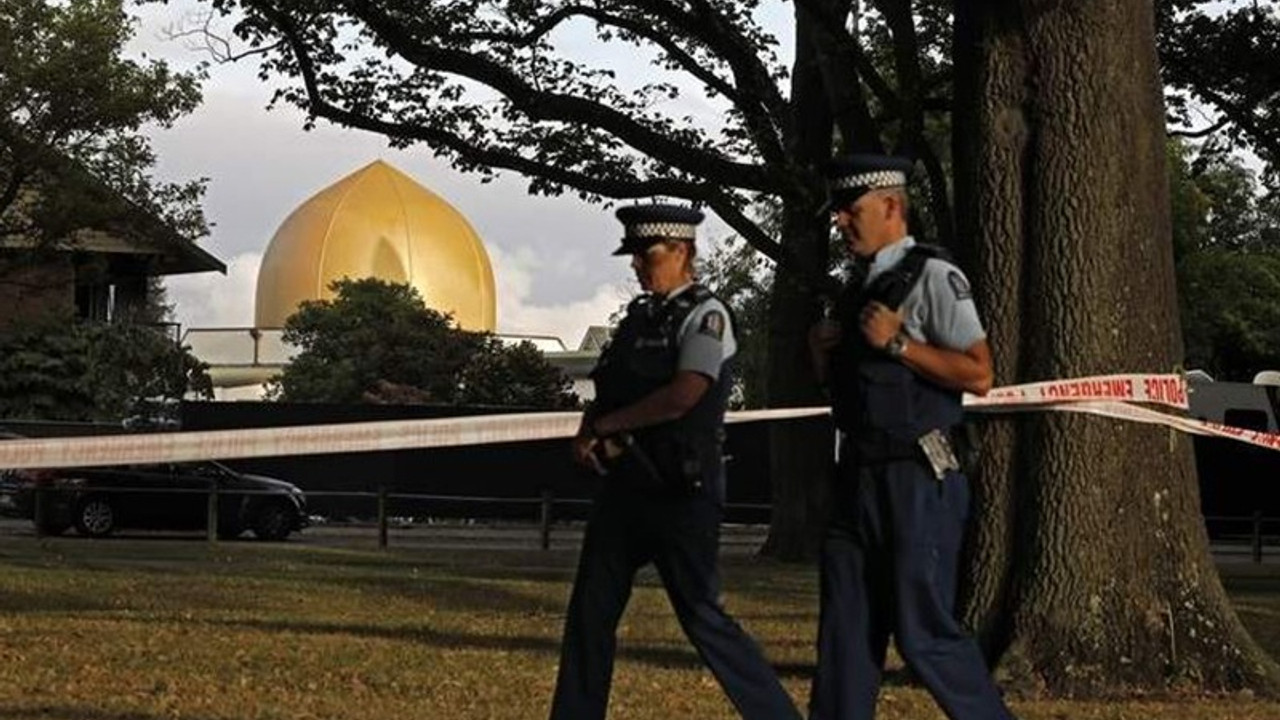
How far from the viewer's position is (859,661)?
6.70 metres

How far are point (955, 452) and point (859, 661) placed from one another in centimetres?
63

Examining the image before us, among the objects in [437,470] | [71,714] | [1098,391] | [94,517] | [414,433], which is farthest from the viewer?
[437,470]

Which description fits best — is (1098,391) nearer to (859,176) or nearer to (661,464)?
(661,464)

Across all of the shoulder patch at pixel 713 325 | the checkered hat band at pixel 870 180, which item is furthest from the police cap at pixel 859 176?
the shoulder patch at pixel 713 325

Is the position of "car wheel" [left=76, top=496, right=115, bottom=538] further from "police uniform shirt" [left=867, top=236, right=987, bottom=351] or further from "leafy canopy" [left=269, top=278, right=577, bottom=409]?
"police uniform shirt" [left=867, top=236, right=987, bottom=351]

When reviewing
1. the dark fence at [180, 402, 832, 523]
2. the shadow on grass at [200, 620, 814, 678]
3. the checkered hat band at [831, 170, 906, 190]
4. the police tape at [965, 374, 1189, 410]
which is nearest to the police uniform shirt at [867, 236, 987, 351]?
the checkered hat band at [831, 170, 906, 190]

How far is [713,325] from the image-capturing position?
7289mm

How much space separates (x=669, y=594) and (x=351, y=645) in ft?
20.5

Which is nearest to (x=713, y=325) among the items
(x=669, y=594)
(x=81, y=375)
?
(x=669, y=594)

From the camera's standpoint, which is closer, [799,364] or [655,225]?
[655,225]

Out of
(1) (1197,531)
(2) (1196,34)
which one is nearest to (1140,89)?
(1) (1197,531)

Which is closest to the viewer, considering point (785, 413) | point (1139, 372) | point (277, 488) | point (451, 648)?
point (785, 413)

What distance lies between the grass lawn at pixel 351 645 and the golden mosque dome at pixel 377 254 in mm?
80004

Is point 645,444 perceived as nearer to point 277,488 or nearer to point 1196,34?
point 1196,34
